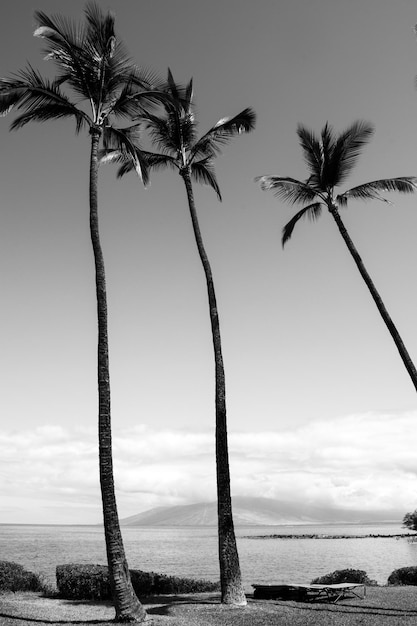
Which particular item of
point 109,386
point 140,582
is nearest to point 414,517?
point 140,582

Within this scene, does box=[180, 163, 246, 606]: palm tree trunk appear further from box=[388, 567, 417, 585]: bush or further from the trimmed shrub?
box=[388, 567, 417, 585]: bush

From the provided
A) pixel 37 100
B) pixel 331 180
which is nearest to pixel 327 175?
pixel 331 180

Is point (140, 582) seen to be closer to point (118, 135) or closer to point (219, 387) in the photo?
point (219, 387)

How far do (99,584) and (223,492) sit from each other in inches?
283

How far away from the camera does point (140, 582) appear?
68.2ft

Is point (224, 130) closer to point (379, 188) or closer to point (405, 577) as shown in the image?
point (379, 188)

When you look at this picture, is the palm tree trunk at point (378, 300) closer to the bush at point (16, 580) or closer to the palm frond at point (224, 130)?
the palm frond at point (224, 130)

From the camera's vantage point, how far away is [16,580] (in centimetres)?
2030

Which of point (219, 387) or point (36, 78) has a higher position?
point (36, 78)

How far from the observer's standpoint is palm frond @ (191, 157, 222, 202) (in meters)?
23.2

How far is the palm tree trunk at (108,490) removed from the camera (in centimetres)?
1316

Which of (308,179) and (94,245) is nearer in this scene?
(94,245)

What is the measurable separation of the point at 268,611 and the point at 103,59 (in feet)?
62.6

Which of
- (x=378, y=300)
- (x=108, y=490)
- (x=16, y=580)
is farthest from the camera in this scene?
(x=16, y=580)
